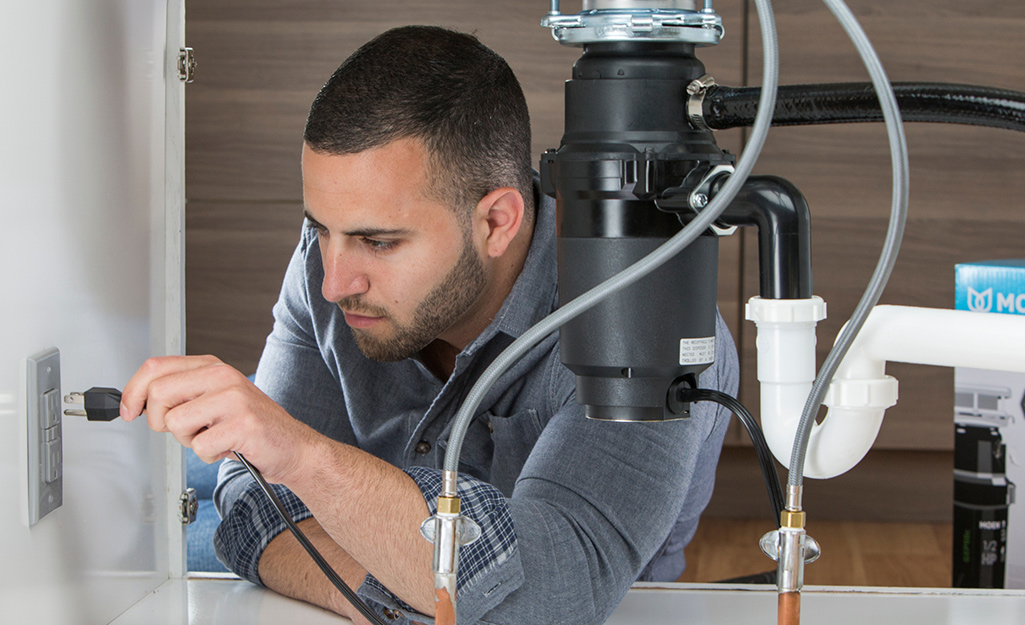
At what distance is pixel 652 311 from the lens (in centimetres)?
50

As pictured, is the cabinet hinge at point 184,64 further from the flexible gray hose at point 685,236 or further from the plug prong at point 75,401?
the flexible gray hose at point 685,236

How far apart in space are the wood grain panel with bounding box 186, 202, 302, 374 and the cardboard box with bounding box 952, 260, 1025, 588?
1.55 m

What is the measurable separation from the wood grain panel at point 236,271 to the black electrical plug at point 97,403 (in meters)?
A: 1.89

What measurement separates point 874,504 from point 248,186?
5.54 feet

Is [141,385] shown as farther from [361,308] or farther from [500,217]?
[500,217]

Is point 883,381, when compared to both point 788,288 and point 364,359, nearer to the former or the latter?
point 788,288

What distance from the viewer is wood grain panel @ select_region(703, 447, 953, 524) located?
2.55 meters

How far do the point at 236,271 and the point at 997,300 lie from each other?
69.0 inches

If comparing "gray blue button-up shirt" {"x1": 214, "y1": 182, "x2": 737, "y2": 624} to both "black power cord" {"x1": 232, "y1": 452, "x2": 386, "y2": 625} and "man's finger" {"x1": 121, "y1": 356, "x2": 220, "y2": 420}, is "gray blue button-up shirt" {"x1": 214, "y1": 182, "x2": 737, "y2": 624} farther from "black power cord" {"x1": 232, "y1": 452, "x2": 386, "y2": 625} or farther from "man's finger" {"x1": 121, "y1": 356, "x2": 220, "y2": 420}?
"man's finger" {"x1": 121, "y1": 356, "x2": 220, "y2": 420}

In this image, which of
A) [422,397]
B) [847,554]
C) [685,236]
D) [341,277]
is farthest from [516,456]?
[847,554]

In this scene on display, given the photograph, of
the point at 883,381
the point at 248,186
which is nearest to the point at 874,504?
the point at 248,186

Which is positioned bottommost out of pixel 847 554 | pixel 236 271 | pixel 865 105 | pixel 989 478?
pixel 847 554

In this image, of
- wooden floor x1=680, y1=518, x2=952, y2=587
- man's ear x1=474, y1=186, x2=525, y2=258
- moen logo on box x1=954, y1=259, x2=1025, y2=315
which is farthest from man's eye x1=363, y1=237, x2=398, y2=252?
wooden floor x1=680, y1=518, x2=952, y2=587

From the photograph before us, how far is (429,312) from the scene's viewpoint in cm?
98
